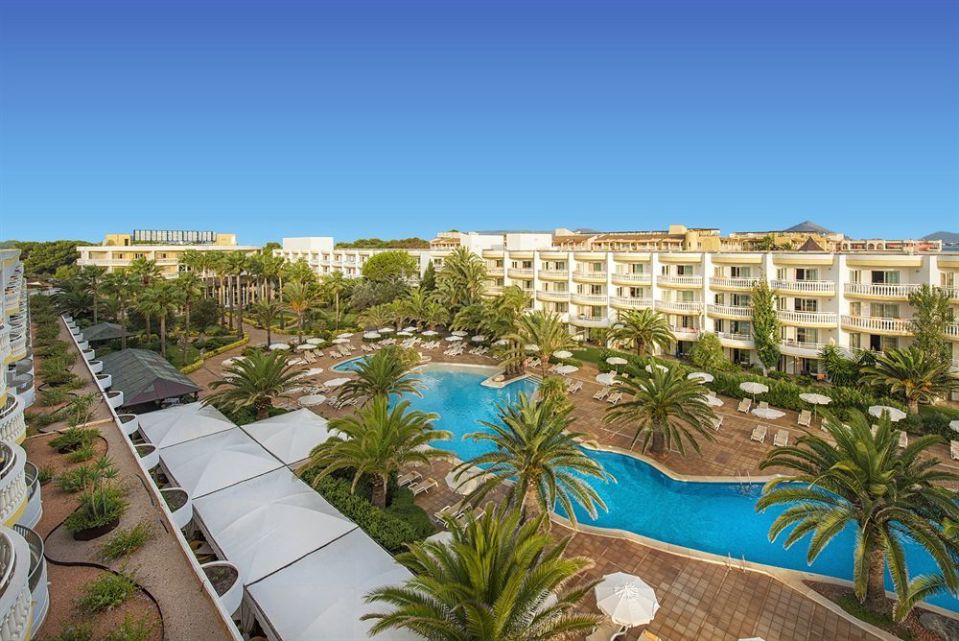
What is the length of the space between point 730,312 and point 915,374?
11969mm

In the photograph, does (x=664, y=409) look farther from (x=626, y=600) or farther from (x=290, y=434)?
(x=290, y=434)

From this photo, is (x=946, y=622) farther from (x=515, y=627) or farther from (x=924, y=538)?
(x=515, y=627)

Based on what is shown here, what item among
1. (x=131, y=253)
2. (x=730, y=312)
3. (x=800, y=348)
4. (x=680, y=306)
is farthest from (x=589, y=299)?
(x=131, y=253)

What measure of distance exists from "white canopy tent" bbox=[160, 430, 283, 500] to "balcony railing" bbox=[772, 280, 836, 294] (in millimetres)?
32428

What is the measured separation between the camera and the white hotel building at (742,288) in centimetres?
2953

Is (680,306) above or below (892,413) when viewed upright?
above

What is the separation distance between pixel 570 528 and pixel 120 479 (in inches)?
580

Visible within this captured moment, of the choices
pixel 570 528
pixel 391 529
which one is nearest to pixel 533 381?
pixel 570 528

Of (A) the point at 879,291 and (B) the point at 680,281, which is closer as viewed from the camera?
(A) the point at 879,291

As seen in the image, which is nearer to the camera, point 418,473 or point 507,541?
point 507,541

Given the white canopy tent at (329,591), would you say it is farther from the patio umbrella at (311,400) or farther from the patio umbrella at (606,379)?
the patio umbrella at (606,379)

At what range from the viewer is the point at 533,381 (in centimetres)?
3575

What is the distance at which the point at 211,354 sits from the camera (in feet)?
140

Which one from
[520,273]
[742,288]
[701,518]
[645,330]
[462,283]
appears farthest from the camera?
[520,273]
